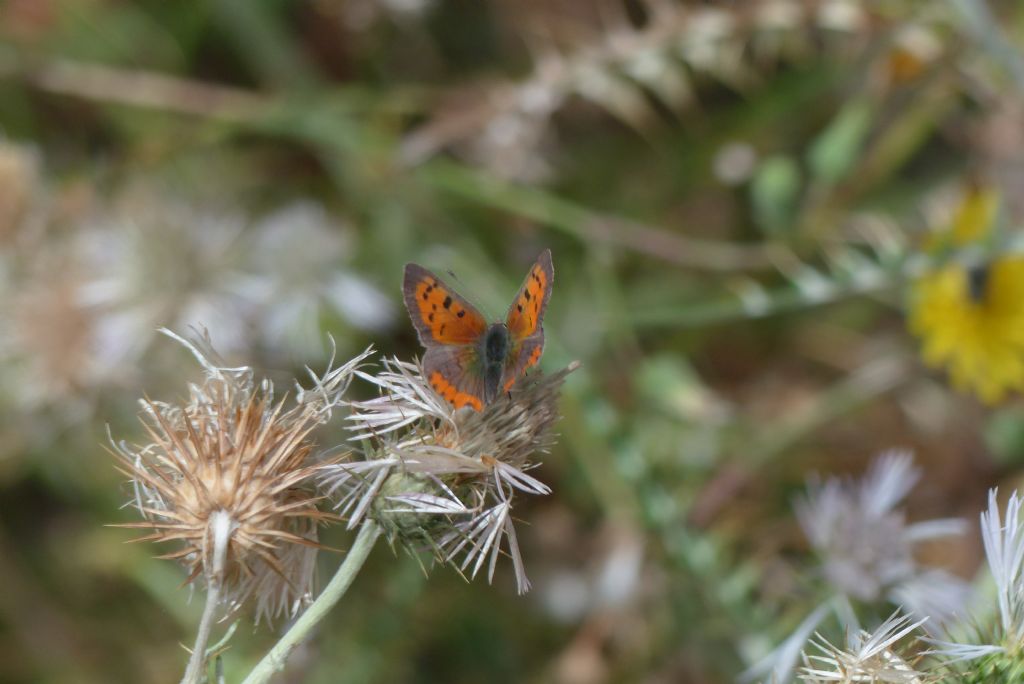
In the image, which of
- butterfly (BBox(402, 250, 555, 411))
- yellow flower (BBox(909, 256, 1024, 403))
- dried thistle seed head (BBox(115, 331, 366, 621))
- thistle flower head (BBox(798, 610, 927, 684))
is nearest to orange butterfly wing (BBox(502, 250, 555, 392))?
butterfly (BBox(402, 250, 555, 411))

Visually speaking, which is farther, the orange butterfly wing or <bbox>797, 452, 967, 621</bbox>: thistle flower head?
<bbox>797, 452, 967, 621</bbox>: thistle flower head

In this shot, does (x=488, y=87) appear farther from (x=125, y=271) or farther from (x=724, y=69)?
(x=125, y=271)

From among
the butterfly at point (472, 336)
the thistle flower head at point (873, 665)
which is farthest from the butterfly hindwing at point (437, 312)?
the thistle flower head at point (873, 665)

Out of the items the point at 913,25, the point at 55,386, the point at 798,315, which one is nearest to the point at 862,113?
the point at 913,25

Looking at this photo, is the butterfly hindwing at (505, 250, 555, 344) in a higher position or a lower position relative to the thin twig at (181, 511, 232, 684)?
higher

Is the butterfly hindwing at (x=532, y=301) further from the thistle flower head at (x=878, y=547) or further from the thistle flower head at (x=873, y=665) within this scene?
the thistle flower head at (x=878, y=547)

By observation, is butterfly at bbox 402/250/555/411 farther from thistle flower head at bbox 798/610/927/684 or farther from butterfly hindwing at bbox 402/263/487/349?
thistle flower head at bbox 798/610/927/684

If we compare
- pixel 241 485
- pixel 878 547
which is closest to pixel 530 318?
pixel 241 485
